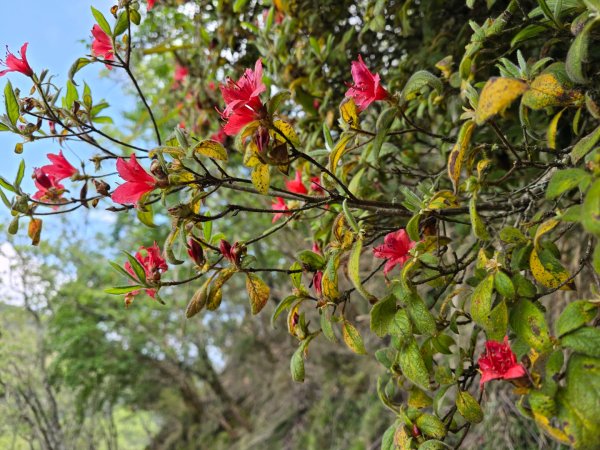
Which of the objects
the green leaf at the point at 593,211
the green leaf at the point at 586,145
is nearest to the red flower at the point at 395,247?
the green leaf at the point at 586,145

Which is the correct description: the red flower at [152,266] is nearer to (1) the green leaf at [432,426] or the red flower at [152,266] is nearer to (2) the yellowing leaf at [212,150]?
(2) the yellowing leaf at [212,150]

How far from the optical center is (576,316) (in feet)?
1.73

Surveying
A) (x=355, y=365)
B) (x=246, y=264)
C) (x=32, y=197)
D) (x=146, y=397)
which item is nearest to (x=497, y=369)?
(x=246, y=264)

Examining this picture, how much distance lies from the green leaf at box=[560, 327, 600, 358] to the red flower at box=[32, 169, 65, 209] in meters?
0.81

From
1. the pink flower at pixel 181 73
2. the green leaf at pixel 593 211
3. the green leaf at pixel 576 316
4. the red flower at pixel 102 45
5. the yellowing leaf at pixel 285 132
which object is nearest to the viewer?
the green leaf at pixel 593 211

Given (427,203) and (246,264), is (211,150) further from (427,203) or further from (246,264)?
(427,203)

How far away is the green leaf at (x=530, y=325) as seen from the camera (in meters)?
0.56

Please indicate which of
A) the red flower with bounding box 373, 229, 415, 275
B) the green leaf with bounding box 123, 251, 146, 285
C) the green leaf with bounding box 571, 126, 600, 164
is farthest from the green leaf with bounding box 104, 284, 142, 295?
the green leaf with bounding box 571, 126, 600, 164

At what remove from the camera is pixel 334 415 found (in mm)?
2947

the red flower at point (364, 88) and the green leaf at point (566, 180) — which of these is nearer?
the green leaf at point (566, 180)

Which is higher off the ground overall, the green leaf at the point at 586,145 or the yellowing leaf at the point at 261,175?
the yellowing leaf at the point at 261,175

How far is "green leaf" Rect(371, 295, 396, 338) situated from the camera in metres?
0.70

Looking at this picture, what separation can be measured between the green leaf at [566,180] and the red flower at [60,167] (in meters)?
0.76

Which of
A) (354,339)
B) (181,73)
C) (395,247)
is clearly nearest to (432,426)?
(354,339)
